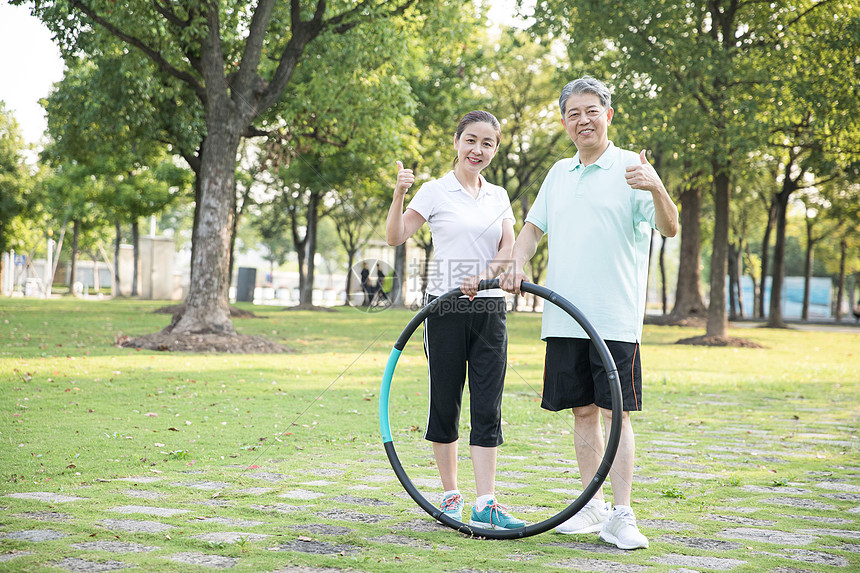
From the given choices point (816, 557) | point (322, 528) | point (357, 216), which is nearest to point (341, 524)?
point (322, 528)

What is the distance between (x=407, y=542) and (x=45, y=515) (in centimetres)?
172

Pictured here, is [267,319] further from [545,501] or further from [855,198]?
[855,198]

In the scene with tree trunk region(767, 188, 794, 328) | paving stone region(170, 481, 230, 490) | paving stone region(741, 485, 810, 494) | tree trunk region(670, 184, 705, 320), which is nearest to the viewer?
paving stone region(170, 481, 230, 490)

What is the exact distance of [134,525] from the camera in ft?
12.0

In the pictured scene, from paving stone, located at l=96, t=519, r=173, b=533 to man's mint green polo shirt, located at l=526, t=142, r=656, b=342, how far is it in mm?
2034

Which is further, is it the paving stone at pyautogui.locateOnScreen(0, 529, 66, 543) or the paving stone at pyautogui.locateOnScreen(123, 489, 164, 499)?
the paving stone at pyautogui.locateOnScreen(123, 489, 164, 499)

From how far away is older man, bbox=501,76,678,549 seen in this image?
3.78 metres

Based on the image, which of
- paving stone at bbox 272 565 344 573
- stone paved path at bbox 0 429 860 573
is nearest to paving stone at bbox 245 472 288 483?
stone paved path at bbox 0 429 860 573

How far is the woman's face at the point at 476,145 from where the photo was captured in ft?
13.3

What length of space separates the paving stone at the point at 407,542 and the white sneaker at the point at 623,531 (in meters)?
0.74

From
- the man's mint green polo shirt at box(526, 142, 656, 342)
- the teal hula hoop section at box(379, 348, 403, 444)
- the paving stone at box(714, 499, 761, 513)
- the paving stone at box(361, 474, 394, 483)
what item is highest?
the man's mint green polo shirt at box(526, 142, 656, 342)

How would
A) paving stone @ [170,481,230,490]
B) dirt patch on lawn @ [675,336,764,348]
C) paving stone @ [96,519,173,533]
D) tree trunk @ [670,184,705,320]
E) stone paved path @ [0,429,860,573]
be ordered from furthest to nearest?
tree trunk @ [670,184,705,320] < dirt patch on lawn @ [675,336,764,348] < paving stone @ [170,481,230,490] < paving stone @ [96,519,173,533] < stone paved path @ [0,429,860,573]

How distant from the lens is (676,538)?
3697 mm

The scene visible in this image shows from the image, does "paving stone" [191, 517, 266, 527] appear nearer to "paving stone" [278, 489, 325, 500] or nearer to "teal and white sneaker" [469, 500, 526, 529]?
"paving stone" [278, 489, 325, 500]
